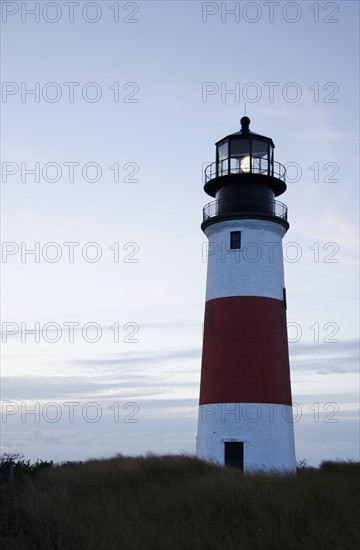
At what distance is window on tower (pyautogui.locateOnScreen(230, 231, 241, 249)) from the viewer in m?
21.0

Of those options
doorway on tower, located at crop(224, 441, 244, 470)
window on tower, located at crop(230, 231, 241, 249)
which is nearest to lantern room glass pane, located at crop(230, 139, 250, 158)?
window on tower, located at crop(230, 231, 241, 249)

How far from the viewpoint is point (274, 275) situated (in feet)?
69.4

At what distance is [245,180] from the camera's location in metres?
21.3

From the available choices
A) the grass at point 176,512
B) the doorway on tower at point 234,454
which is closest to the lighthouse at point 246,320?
the doorway on tower at point 234,454

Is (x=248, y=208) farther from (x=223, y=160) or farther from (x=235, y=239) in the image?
(x=223, y=160)

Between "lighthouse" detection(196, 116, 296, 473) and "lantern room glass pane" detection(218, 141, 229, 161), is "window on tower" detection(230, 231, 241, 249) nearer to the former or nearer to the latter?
"lighthouse" detection(196, 116, 296, 473)

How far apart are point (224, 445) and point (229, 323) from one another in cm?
397

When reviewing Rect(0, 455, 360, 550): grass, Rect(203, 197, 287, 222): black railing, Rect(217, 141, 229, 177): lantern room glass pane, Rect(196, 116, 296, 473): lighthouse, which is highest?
Rect(217, 141, 229, 177): lantern room glass pane

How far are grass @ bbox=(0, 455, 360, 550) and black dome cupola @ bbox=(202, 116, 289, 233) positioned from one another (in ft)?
29.8

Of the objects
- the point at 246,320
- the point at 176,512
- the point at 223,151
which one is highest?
the point at 223,151

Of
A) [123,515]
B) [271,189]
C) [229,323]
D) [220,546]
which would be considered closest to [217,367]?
[229,323]

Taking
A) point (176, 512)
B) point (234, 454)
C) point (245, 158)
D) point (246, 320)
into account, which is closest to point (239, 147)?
point (245, 158)

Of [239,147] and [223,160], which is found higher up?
[239,147]

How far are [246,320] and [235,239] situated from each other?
2863 mm
